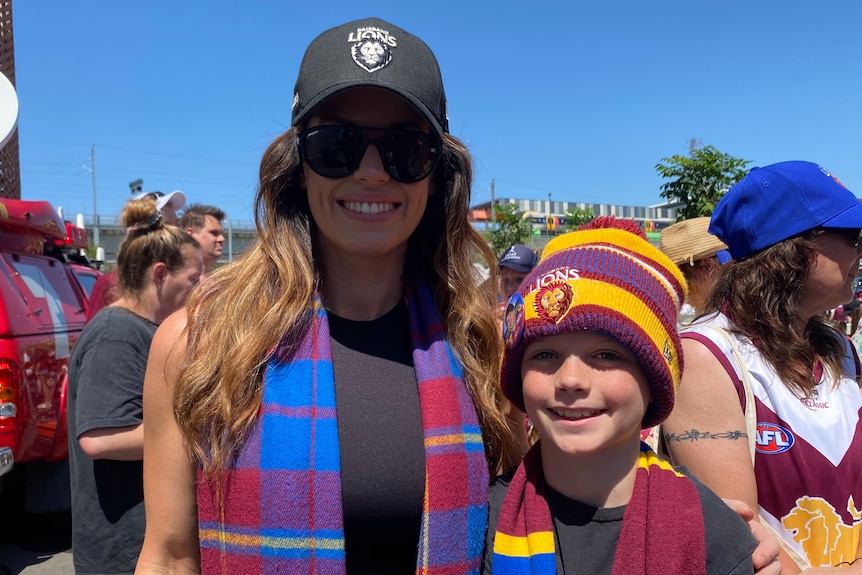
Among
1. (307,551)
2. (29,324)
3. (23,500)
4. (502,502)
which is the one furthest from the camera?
(23,500)

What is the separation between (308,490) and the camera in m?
1.40

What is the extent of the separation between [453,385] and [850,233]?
1296 millimetres

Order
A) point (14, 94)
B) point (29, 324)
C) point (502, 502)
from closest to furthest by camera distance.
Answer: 1. point (502, 502)
2. point (14, 94)
3. point (29, 324)

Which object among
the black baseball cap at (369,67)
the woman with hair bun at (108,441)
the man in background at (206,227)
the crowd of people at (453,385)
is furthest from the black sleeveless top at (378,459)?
the man in background at (206,227)

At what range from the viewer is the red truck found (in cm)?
393

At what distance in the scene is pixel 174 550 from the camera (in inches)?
58.6

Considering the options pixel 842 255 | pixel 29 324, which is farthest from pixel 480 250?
pixel 29 324

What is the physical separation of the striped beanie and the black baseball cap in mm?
460

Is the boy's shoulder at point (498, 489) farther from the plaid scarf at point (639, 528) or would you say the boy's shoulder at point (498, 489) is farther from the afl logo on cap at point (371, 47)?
the afl logo on cap at point (371, 47)

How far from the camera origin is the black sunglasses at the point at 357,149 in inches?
60.2

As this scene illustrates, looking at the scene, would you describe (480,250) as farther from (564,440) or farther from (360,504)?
(360,504)

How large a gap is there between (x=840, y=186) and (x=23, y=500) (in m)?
5.43

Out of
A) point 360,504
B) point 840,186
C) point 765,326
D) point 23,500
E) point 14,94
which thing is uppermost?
point 14,94

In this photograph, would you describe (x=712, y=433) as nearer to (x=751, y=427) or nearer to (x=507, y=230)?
(x=751, y=427)
